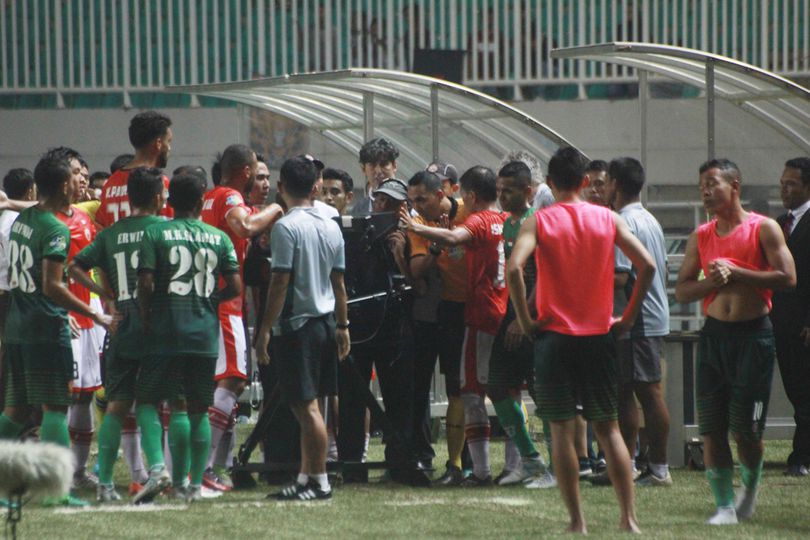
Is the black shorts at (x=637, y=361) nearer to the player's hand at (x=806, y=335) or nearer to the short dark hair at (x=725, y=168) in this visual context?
the player's hand at (x=806, y=335)

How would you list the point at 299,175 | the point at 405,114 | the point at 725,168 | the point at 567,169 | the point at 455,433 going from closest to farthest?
the point at 567,169 < the point at 725,168 < the point at 299,175 < the point at 455,433 < the point at 405,114

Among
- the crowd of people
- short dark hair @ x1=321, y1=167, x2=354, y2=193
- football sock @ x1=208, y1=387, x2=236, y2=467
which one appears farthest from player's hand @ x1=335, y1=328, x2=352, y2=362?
short dark hair @ x1=321, y1=167, x2=354, y2=193

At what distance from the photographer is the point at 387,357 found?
31.0ft

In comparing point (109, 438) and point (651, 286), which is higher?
point (651, 286)

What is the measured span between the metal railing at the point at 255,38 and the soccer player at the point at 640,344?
14421 mm

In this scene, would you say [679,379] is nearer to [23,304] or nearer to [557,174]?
[557,174]

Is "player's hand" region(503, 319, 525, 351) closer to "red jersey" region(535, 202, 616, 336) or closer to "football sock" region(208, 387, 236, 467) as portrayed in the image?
"football sock" region(208, 387, 236, 467)

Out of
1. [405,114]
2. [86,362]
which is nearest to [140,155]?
[86,362]

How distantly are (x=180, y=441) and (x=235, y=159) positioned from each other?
192cm

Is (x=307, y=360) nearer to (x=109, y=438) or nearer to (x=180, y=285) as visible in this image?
(x=180, y=285)

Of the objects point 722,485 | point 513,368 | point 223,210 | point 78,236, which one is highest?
point 223,210

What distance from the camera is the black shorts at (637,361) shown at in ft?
29.9

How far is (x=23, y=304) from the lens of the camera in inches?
317

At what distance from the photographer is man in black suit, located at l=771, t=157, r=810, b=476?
32.3ft
